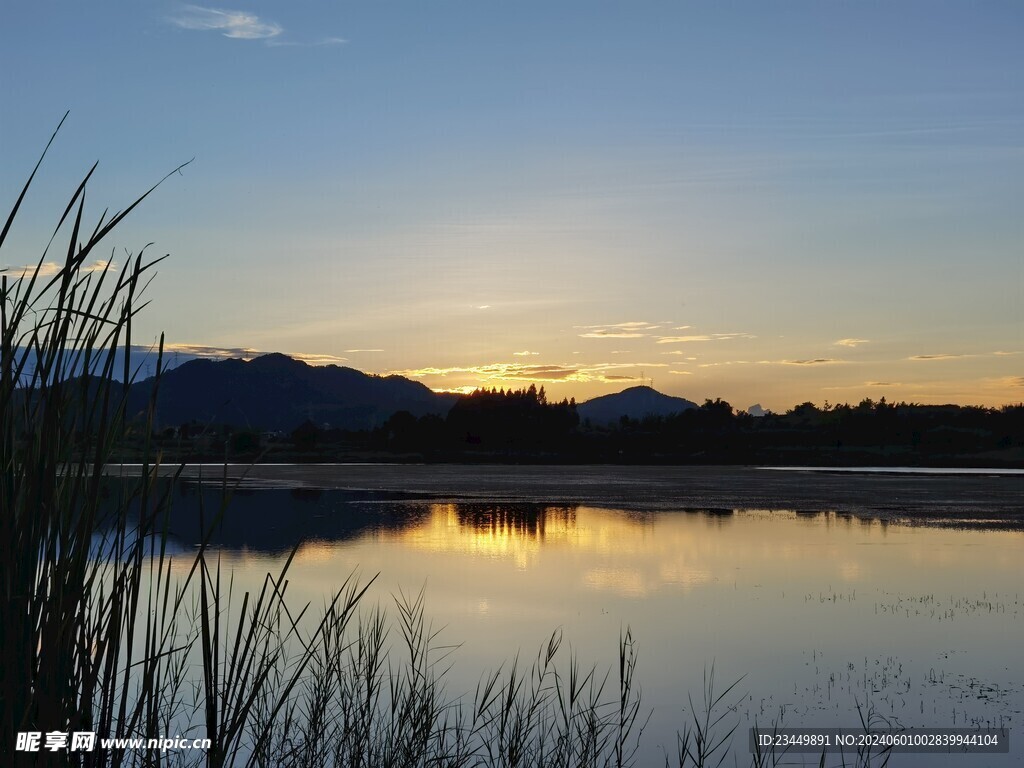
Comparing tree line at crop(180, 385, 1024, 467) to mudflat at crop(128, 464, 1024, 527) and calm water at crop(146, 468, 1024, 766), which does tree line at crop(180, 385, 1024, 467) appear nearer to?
mudflat at crop(128, 464, 1024, 527)

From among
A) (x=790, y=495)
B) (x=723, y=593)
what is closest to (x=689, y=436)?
(x=790, y=495)

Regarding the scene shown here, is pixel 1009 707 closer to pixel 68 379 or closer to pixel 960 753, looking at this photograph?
pixel 960 753

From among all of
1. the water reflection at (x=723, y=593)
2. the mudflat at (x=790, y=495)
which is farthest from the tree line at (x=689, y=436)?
the water reflection at (x=723, y=593)

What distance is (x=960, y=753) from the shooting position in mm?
10250

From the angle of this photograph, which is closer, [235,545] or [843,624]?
[843,624]

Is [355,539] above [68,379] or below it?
below

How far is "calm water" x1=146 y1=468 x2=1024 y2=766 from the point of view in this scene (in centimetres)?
1237

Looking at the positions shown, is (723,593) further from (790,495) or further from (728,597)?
(790,495)

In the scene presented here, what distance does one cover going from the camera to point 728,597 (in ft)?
63.0

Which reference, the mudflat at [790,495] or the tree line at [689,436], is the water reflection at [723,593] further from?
the tree line at [689,436]

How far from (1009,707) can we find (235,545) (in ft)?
63.9

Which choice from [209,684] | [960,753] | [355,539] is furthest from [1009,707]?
[355,539]

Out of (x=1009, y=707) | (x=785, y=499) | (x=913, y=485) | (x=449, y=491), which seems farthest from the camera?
(x=913, y=485)

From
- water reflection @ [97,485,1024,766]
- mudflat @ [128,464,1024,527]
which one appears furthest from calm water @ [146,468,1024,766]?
mudflat @ [128,464,1024,527]
